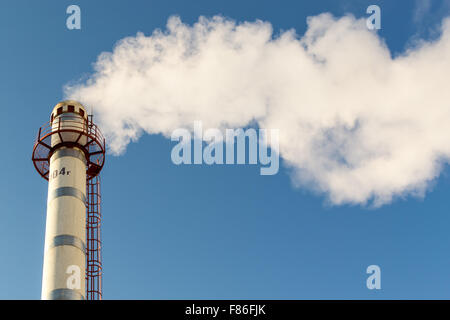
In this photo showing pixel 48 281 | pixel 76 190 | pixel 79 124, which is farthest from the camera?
pixel 79 124

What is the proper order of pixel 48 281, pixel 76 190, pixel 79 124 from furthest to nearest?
1. pixel 79 124
2. pixel 76 190
3. pixel 48 281

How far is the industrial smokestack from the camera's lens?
136ft

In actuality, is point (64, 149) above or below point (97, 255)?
above

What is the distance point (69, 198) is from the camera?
44625 mm

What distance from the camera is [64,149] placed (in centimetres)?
4734

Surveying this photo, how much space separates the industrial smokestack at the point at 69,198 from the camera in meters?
41.6

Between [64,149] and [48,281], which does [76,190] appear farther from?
[48,281]
